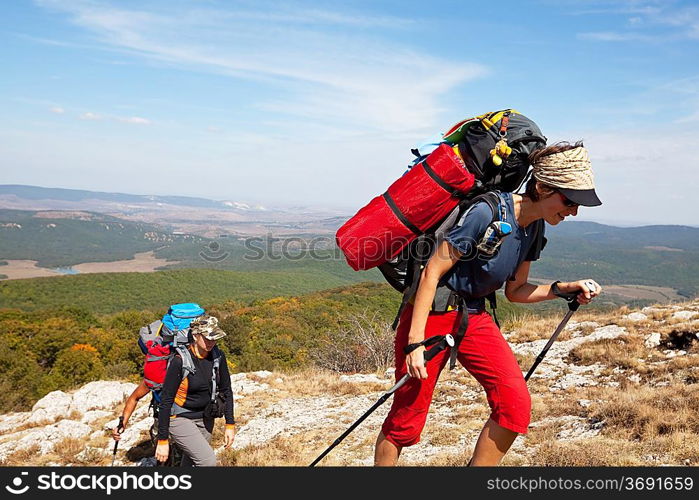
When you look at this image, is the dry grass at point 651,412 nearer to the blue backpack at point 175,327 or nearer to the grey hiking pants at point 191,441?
the grey hiking pants at point 191,441

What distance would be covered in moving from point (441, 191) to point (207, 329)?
261 centimetres

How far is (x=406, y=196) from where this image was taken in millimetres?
2443

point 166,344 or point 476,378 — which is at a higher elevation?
point 476,378

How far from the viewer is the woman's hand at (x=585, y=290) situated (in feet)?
9.05

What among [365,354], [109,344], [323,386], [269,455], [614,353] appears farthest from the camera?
[109,344]

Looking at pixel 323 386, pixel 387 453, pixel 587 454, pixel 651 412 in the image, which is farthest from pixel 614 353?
pixel 387 453

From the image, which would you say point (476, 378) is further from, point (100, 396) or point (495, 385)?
point (100, 396)

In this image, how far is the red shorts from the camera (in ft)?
→ 8.04

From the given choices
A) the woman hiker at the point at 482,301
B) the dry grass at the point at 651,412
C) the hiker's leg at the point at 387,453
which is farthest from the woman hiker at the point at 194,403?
the dry grass at the point at 651,412

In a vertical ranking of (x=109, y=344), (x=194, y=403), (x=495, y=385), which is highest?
(x=495, y=385)

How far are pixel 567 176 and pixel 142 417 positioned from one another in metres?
7.25

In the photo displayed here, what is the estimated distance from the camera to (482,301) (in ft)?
8.62
